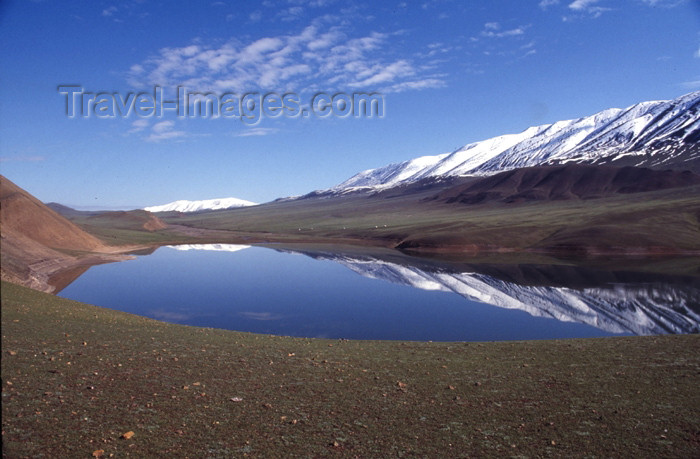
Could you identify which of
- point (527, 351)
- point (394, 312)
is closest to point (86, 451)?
point (527, 351)

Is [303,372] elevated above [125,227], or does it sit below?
below

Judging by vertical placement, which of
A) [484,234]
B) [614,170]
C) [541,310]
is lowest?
[541,310]

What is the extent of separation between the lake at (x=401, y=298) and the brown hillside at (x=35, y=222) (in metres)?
8.86

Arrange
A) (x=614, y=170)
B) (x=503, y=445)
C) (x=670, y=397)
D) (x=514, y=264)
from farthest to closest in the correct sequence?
(x=614, y=170)
(x=514, y=264)
(x=670, y=397)
(x=503, y=445)

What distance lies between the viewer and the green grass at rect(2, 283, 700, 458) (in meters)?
10.3

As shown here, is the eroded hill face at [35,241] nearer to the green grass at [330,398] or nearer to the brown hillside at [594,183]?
the green grass at [330,398]

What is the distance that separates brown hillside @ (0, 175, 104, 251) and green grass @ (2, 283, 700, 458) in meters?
48.0

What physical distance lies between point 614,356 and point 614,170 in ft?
627

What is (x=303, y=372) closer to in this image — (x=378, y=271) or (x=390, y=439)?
(x=390, y=439)

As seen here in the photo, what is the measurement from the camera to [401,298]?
4684 cm

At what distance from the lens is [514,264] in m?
75.1

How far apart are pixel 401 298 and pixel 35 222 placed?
50.5m

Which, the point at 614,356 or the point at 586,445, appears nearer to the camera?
the point at 586,445

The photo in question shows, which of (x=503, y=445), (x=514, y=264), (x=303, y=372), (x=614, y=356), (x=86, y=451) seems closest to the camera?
(x=86, y=451)
